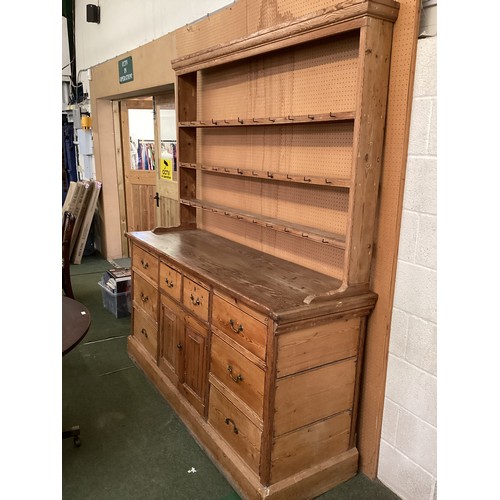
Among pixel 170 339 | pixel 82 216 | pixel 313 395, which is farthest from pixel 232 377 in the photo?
pixel 82 216

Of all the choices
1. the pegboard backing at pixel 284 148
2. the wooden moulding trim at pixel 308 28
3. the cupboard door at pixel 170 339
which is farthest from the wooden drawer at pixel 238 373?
the wooden moulding trim at pixel 308 28

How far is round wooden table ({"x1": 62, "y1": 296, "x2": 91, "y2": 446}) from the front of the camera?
6.52ft

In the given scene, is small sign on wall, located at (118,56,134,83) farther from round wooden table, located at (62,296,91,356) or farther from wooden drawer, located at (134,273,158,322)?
round wooden table, located at (62,296,91,356)

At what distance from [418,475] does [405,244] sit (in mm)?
1068

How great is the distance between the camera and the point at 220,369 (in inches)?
90.2

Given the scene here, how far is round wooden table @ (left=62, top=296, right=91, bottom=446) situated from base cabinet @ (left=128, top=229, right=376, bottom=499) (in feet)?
1.91

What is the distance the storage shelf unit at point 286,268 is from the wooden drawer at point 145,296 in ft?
0.13

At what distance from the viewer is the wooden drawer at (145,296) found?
301 cm

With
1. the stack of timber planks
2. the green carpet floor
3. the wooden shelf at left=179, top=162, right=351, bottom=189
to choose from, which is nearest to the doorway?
the stack of timber planks

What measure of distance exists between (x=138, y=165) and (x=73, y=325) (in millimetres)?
3871

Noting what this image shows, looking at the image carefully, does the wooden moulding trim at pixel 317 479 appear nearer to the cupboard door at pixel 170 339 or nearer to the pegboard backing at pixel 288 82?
the cupboard door at pixel 170 339
